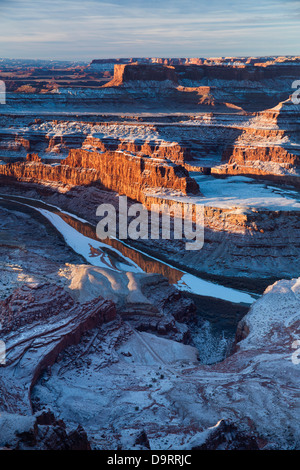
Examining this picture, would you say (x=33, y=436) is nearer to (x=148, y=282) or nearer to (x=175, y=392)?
(x=175, y=392)

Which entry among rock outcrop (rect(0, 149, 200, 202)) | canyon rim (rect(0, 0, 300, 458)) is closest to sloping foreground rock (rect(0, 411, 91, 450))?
canyon rim (rect(0, 0, 300, 458))

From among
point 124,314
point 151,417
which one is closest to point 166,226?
point 124,314

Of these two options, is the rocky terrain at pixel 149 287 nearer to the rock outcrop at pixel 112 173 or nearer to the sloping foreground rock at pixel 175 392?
the sloping foreground rock at pixel 175 392


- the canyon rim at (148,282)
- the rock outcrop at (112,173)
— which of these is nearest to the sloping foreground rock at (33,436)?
the canyon rim at (148,282)

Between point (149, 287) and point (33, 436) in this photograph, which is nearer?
point (33, 436)

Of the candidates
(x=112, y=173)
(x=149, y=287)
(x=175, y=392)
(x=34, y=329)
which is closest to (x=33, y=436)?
(x=175, y=392)
